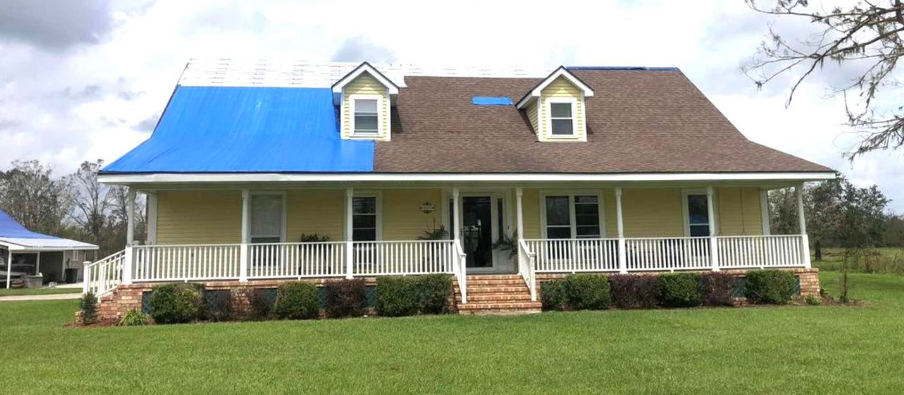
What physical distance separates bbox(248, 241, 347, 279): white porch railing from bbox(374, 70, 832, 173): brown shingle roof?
2229mm

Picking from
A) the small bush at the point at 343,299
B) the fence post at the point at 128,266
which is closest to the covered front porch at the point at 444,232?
the fence post at the point at 128,266

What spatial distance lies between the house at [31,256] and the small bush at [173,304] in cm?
2283

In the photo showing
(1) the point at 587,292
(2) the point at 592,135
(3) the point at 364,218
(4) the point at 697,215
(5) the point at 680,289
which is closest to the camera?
(1) the point at 587,292

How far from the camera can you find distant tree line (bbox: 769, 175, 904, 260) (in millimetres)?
43125

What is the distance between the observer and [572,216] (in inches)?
624

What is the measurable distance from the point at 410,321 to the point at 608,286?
4.44m

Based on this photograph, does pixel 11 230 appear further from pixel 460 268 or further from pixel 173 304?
pixel 460 268

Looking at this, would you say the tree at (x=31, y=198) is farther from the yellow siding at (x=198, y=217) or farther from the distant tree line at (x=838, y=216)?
the distant tree line at (x=838, y=216)

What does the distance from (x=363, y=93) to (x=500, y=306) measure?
6.91 metres

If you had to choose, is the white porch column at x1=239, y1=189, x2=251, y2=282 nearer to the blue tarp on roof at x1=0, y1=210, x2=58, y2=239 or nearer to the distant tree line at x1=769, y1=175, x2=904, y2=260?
the blue tarp on roof at x1=0, y1=210, x2=58, y2=239

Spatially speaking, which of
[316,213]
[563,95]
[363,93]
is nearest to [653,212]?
[563,95]

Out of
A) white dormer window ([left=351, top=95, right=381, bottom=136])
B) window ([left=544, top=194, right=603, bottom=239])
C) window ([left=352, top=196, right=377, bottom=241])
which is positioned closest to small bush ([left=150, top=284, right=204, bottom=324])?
window ([left=352, top=196, right=377, bottom=241])

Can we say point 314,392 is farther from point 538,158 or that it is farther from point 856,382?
point 538,158

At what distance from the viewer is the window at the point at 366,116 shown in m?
16.0
